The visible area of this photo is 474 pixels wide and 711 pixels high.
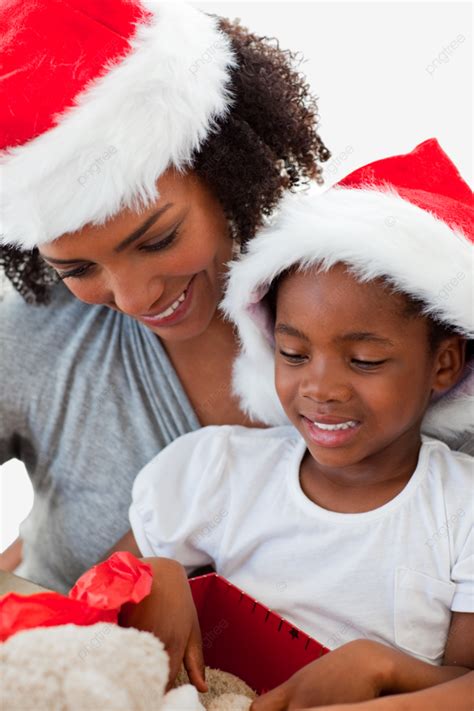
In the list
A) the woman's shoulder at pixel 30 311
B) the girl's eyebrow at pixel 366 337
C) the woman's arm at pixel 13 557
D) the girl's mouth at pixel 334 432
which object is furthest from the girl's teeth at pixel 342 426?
the woman's arm at pixel 13 557

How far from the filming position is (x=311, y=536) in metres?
1.24

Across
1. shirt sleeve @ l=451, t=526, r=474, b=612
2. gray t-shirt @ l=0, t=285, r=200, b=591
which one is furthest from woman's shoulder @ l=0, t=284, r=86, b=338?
shirt sleeve @ l=451, t=526, r=474, b=612

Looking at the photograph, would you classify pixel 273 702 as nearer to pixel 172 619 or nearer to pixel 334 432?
A: pixel 172 619

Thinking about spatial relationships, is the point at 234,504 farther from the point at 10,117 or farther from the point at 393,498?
the point at 10,117

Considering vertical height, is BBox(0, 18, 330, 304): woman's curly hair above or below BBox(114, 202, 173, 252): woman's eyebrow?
above

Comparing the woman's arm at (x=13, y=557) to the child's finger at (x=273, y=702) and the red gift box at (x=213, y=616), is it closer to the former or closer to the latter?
the red gift box at (x=213, y=616)

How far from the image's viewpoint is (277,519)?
Result: 1.26 m

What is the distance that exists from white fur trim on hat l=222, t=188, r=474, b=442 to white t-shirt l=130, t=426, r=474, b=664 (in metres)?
0.18

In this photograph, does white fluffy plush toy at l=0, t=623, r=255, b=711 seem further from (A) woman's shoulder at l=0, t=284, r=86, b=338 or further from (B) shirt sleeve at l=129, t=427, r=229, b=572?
(A) woman's shoulder at l=0, t=284, r=86, b=338

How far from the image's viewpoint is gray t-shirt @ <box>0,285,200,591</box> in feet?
4.86

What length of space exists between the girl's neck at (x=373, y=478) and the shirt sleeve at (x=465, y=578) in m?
0.12

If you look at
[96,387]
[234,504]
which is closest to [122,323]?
[96,387]

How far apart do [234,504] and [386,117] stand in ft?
3.96

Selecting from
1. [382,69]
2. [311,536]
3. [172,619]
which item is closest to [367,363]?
[311,536]
